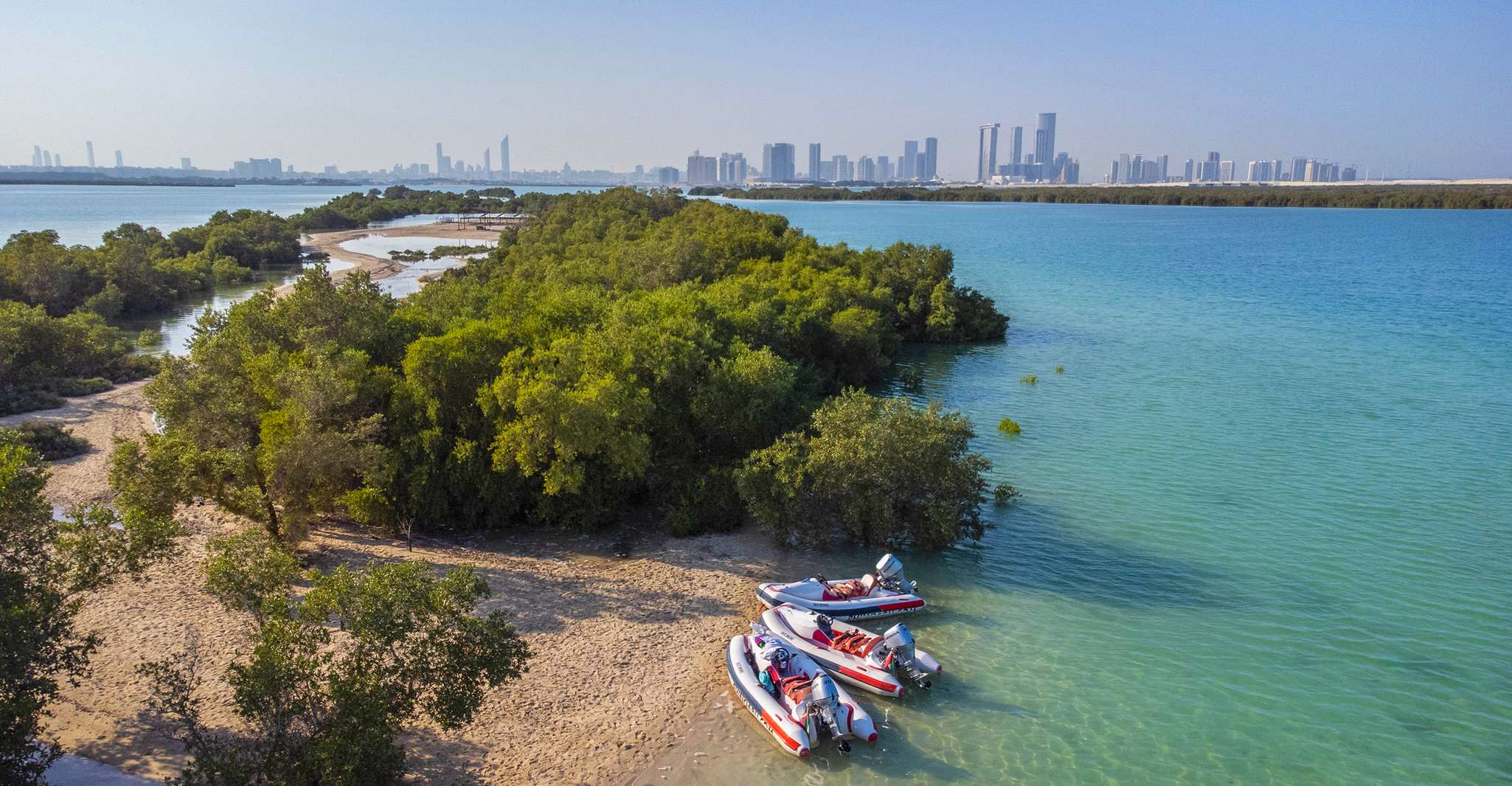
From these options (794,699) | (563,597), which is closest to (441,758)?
(563,597)

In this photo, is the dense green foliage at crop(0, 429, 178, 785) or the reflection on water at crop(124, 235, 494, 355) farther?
the reflection on water at crop(124, 235, 494, 355)

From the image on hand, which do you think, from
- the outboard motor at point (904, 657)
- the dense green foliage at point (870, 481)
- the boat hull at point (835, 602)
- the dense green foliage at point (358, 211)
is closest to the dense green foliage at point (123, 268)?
the dense green foliage at point (358, 211)

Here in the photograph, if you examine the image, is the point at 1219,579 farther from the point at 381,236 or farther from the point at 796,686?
the point at 381,236

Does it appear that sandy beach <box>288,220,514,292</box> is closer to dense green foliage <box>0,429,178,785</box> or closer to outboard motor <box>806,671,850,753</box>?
dense green foliage <box>0,429,178,785</box>

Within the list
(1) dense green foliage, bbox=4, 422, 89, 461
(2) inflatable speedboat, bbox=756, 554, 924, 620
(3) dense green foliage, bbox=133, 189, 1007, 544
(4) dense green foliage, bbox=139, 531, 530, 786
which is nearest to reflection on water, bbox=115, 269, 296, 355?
(1) dense green foliage, bbox=4, 422, 89, 461

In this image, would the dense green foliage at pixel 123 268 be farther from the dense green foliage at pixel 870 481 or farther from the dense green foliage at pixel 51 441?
the dense green foliage at pixel 870 481
